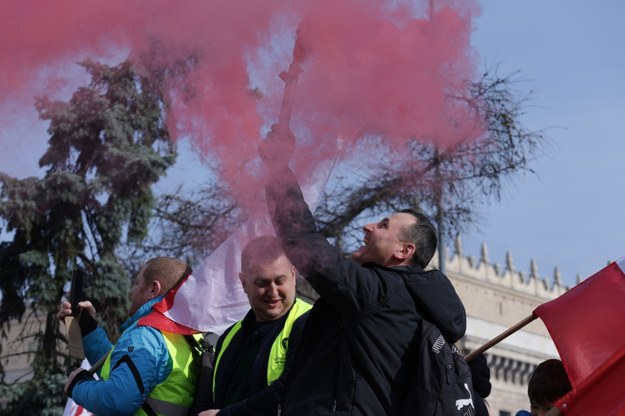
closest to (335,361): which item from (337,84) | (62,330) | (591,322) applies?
(337,84)

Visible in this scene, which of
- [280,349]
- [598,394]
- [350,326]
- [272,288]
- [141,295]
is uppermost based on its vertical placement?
[141,295]

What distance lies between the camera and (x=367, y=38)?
484cm

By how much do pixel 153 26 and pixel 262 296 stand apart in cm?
130

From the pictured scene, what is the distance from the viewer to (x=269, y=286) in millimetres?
4906

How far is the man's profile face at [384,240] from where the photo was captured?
4.28 meters

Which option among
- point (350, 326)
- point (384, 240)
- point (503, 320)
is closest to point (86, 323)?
point (384, 240)

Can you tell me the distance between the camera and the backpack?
3.84 metres

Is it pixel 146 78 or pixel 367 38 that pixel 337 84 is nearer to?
pixel 367 38

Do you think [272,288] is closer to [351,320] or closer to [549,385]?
[351,320]

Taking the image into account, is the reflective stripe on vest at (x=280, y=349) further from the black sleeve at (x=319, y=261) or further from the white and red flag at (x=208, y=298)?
the black sleeve at (x=319, y=261)

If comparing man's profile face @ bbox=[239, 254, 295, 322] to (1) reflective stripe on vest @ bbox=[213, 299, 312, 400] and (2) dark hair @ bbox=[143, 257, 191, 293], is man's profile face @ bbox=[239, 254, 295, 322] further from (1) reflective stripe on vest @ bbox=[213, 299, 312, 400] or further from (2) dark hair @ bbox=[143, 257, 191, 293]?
(2) dark hair @ bbox=[143, 257, 191, 293]

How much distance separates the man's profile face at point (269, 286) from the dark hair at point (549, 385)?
1297mm

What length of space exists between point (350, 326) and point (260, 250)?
33.7 inches

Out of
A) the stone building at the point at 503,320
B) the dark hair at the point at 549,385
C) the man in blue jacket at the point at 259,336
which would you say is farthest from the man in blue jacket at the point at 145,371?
the stone building at the point at 503,320
